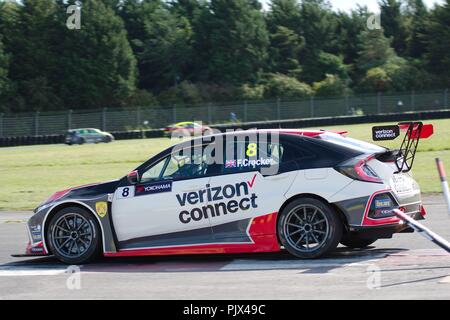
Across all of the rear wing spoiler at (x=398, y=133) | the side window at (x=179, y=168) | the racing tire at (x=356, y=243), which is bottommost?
the racing tire at (x=356, y=243)

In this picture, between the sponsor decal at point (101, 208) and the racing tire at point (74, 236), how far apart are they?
0.10 m

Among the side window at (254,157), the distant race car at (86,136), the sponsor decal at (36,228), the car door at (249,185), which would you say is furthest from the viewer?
the distant race car at (86,136)

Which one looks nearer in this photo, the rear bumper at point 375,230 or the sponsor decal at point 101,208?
the rear bumper at point 375,230

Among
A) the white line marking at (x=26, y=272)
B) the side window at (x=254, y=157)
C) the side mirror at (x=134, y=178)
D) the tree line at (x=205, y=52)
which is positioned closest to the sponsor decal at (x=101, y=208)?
the side mirror at (x=134, y=178)

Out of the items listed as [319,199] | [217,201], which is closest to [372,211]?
[319,199]

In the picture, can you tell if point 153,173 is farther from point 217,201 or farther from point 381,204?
point 381,204

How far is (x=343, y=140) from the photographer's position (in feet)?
29.6

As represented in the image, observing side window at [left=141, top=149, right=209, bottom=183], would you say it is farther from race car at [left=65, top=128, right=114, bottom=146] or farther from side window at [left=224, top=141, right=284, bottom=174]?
race car at [left=65, top=128, right=114, bottom=146]

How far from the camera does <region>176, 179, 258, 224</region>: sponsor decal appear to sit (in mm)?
8750

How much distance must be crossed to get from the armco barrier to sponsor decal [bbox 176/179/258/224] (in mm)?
36745

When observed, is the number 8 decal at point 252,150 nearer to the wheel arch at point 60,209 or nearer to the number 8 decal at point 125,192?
the number 8 decal at point 125,192

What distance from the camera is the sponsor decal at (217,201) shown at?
8750mm

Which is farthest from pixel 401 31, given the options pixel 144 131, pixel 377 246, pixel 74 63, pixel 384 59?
pixel 377 246
